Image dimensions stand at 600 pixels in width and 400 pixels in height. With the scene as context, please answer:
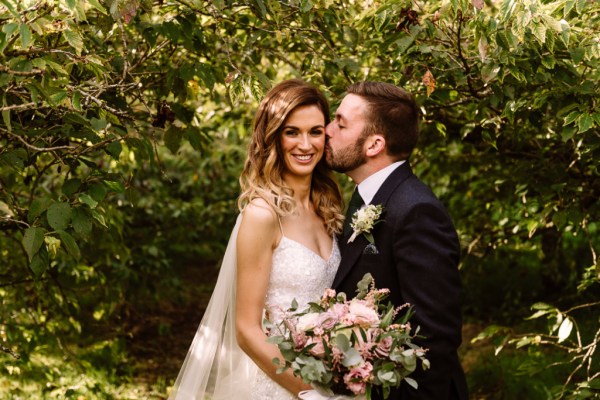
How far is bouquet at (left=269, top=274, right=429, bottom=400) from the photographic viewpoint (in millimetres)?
2107

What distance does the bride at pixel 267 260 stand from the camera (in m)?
2.80

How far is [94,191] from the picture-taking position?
2.82 metres

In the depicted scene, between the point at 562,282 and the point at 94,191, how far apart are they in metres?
5.53

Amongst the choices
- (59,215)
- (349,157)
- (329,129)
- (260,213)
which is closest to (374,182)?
(349,157)

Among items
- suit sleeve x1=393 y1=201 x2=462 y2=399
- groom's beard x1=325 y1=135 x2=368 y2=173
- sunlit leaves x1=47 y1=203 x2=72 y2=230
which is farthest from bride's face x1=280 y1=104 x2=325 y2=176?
sunlit leaves x1=47 y1=203 x2=72 y2=230

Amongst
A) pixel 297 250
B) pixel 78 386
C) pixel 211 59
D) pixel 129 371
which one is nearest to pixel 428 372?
pixel 297 250

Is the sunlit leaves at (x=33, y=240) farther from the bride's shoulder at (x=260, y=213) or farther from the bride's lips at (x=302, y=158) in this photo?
the bride's lips at (x=302, y=158)

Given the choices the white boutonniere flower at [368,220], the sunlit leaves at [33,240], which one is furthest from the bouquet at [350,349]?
the sunlit leaves at [33,240]

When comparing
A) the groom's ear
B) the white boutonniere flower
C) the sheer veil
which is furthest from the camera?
the sheer veil

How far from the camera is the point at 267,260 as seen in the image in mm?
2846

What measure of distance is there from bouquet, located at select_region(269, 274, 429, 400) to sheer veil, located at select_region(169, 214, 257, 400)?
2.74ft

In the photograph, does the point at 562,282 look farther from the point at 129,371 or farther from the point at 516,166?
the point at 129,371

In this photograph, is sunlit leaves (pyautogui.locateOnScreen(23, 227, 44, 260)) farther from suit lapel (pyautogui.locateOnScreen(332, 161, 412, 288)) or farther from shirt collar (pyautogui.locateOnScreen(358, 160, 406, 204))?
shirt collar (pyautogui.locateOnScreen(358, 160, 406, 204))

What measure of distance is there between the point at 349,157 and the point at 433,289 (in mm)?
782
